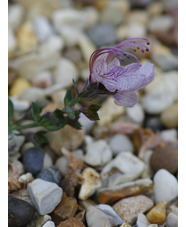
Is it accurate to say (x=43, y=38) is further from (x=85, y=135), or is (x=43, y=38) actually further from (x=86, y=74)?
(x=85, y=135)

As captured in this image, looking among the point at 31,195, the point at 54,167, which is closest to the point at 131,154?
the point at 54,167

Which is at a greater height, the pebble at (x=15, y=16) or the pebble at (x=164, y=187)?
the pebble at (x=15, y=16)

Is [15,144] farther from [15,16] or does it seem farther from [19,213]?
[15,16]

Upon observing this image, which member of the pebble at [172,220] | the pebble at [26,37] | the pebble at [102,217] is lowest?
the pebble at [172,220]

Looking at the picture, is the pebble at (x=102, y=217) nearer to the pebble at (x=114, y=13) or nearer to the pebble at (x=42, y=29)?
the pebble at (x=42, y=29)

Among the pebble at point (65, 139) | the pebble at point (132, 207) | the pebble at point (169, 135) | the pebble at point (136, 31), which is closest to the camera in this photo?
the pebble at point (132, 207)

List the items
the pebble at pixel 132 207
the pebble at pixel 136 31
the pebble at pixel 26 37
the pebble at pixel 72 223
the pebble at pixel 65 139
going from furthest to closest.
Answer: the pebble at pixel 136 31 < the pebble at pixel 26 37 < the pebble at pixel 65 139 < the pebble at pixel 132 207 < the pebble at pixel 72 223

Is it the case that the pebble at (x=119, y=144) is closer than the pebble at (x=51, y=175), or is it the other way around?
the pebble at (x=51, y=175)

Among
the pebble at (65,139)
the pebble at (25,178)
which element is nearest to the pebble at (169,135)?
the pebble at (65,139)
